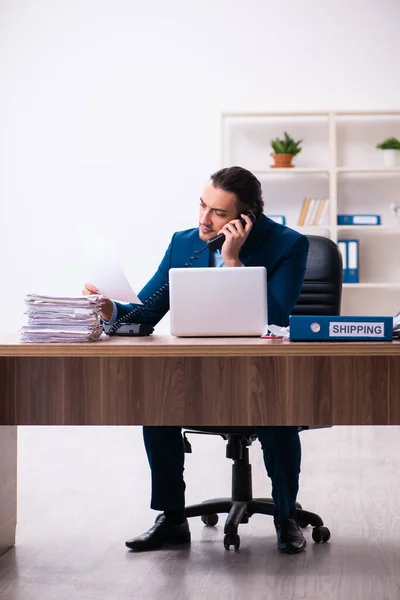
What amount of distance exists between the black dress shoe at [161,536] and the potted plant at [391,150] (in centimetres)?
371

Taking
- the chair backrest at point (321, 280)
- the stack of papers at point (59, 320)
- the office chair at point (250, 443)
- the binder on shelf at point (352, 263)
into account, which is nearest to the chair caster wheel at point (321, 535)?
the office chair at point (250, 443)

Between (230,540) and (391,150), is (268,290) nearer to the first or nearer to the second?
(230,540)

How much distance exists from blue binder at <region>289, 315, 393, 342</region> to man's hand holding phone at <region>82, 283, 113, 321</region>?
0.67 m

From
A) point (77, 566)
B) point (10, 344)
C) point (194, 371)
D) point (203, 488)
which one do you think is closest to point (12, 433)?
point (77, 566)

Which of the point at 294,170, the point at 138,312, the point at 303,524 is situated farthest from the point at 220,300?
the point at 294,170

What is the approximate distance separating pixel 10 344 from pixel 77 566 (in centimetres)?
84

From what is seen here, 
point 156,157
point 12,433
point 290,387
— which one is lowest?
point 12,433

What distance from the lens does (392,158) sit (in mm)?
6012

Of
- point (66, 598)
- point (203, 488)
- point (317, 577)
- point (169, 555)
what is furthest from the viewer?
point (203, 488)

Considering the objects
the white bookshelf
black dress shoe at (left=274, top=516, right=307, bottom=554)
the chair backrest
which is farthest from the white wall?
black dress shoe at (left=274, top=516, right=307, bottom=554)

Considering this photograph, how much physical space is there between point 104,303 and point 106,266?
0.24 meters

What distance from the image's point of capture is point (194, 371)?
2105 millimetres

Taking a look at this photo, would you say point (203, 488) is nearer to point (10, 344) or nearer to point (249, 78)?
point (10, 344)

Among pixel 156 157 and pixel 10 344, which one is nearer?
pixel 10 344
